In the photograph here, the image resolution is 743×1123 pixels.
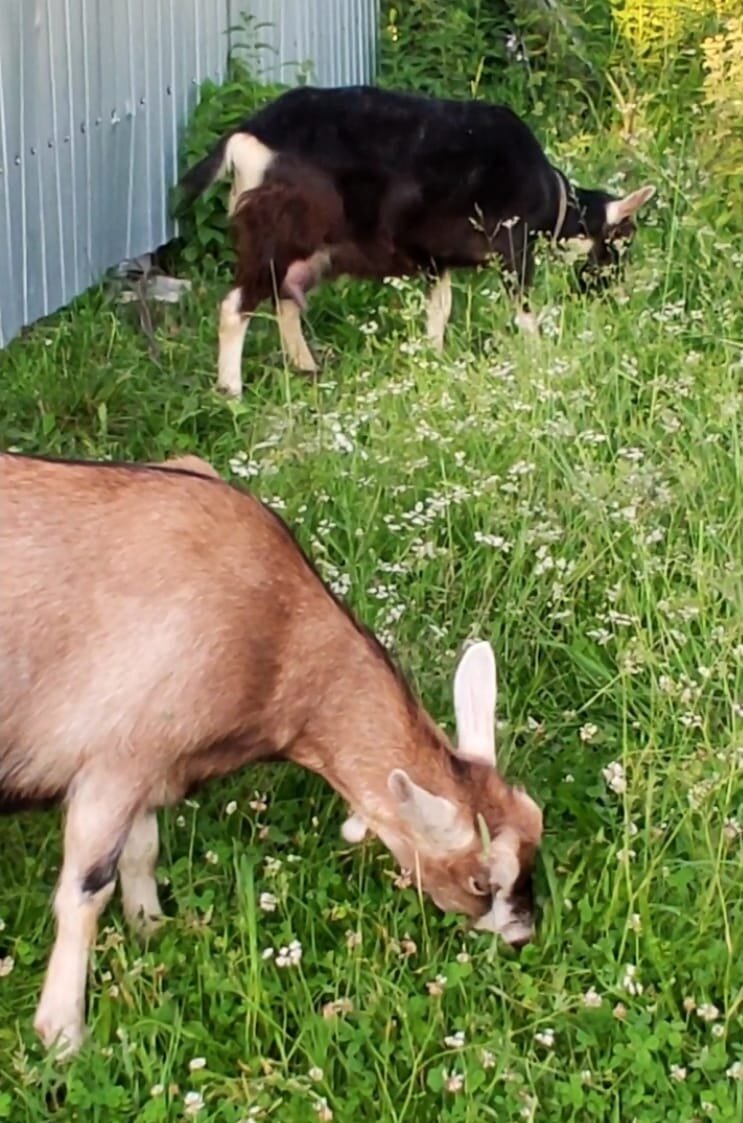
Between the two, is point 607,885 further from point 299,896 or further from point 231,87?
point 231,87

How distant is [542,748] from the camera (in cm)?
420

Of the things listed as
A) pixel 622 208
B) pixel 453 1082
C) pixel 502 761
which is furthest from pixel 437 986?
pixel 622 208

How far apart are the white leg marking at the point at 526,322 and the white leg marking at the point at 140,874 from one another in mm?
2734

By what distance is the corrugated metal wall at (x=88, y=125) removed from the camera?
643 centimetres

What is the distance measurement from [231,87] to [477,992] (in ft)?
19.3

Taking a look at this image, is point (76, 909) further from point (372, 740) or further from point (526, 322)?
point (526, 322)

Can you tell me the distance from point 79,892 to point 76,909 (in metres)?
0.03

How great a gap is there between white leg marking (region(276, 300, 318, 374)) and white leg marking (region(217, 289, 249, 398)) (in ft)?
0.50

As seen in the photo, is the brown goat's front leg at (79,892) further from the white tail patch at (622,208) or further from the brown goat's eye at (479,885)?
the white tail patch at (622,208)

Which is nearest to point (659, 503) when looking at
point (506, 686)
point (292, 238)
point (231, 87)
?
point (506, 686)

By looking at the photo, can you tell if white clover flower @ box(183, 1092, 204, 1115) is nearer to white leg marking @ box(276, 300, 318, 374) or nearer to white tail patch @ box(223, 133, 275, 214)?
white leg marking @ box(276, 300, 318, 374)

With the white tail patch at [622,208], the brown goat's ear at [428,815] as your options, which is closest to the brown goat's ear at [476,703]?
the brown goat's ear at [428,815]

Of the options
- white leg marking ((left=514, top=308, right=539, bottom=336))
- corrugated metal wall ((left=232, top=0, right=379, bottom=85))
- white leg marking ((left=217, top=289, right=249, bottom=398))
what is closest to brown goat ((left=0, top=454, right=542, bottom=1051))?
white leg marking ((left=514, top=308, right=539, bottom=336))

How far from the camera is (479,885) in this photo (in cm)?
344
